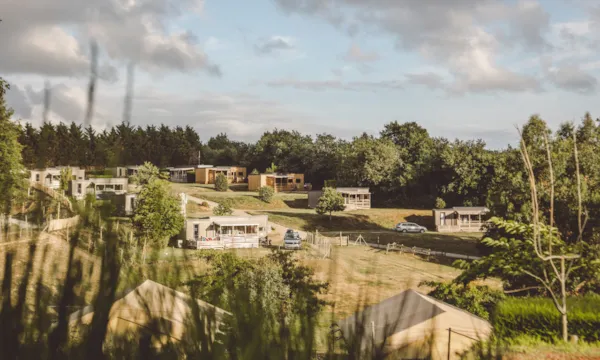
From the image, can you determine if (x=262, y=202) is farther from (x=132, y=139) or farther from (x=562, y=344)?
(x=132, y=139)

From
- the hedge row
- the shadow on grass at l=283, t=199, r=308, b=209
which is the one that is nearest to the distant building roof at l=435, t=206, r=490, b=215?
the shadow on grass at l=283, t=199, r=308, b=209

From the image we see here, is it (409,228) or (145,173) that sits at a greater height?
(145,173)

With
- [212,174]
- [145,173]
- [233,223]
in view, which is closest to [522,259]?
[145,173]

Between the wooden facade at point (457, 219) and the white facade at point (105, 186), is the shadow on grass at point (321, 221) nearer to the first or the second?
the wooden facade at point (457, 219)

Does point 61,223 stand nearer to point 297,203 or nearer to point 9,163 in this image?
point 9,163

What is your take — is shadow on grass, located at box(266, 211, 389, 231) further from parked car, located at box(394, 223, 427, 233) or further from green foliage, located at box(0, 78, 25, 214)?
green foliage, located at box(0, 78, 25, 214)

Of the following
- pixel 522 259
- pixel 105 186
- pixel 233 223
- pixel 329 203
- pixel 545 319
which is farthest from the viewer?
pixel 329 203
